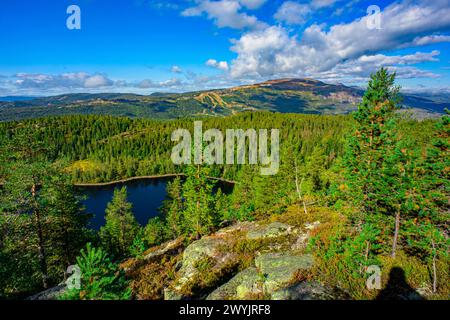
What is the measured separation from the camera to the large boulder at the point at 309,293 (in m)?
13.0

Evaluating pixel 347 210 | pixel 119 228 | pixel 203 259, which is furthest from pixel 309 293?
pixel 119 228

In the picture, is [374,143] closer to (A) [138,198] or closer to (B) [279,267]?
(B) [279,267]

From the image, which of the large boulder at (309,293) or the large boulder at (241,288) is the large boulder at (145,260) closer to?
the large boulder at (241,288)

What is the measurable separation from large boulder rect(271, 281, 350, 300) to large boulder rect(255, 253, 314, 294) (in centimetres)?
107

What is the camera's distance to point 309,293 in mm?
13328

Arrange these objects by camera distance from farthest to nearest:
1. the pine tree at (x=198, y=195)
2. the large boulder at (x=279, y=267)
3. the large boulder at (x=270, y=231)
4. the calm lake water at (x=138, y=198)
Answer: the calm lake water at (x=138, y=198) → the pine tree at (x=198, y=195) → the large boulder at (x=270, y=231) → the large boulder at (x=279, y=267)

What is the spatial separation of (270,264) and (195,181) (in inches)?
494

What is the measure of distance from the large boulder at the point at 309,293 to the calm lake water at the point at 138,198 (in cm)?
7771

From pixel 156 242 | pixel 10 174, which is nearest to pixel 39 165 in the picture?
pixel 10 174

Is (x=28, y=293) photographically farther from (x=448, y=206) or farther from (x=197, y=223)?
(x=448, y=206)

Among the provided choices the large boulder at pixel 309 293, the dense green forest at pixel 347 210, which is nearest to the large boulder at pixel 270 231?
the dense green forest at pixel 347 210

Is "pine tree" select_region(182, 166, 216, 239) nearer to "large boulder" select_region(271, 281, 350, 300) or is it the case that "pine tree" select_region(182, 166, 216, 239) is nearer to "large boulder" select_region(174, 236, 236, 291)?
"large boulder" select_region(174, 236, 236, 291)

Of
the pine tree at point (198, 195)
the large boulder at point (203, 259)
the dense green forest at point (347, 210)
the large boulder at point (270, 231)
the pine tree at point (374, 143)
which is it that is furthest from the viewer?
the pine tree at point (198, 195)

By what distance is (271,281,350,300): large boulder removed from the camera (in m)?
13.0
